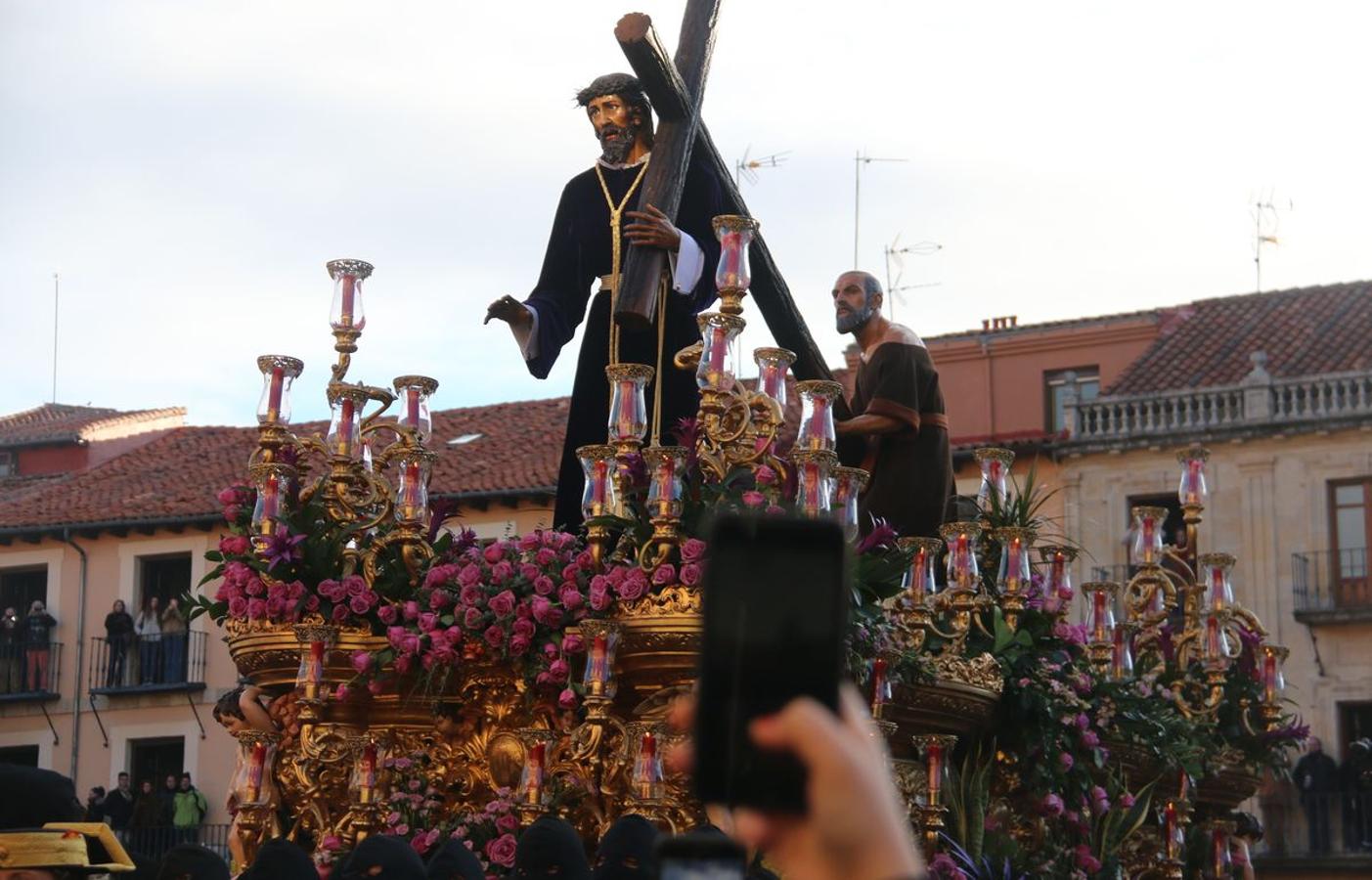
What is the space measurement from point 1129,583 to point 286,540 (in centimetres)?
592

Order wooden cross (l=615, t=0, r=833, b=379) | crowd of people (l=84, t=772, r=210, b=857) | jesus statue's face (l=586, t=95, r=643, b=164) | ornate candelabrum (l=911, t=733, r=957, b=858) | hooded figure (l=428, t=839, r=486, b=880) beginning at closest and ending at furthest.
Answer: hooded figure (l=428, t=839, r=486, b=880) → ornate candelabrum (l=911, t=733, r=957, b=858) → wooden cross (l=615, t=0, r=833, b=379) → jesus statue's face (l=586, t=95, r=643, b=164) → crowd of people (l=84, t=772, r=210, b=857)

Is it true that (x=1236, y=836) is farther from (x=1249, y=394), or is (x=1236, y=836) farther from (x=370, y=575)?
(x=1249, y=394)

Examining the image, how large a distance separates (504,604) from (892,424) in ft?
10.5

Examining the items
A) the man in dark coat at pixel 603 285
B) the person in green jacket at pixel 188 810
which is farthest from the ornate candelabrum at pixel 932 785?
the person in green jacket at pixel 188 810

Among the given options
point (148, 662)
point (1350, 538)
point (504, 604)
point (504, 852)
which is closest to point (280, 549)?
point (504, 604)

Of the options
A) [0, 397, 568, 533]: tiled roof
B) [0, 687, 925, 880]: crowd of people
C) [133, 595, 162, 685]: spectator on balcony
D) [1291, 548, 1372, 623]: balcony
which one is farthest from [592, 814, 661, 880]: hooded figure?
[133, 595, 162, 685]: spectator on balcony

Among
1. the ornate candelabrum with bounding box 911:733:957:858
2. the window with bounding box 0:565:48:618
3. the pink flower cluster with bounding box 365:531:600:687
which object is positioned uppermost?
the window with bounding box 0:565:48:618

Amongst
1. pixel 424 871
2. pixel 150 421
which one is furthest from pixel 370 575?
pixel 150 421

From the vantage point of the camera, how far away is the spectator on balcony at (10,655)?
4194cm

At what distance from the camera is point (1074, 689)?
11.8 meters

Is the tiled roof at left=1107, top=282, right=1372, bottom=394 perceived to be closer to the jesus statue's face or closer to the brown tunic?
the brown tunic

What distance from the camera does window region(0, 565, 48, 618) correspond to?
43.3 metres

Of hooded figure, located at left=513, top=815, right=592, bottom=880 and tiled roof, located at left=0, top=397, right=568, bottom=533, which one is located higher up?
tiled roof, located at left=0, top=397, right=568, bottom=533

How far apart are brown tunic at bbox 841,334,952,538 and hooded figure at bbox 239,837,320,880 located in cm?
431
